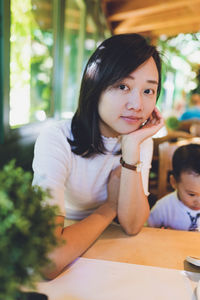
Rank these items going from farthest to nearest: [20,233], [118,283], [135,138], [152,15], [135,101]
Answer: [152,15] < [135,138] < [135,101] < [118,283] < [20,233]

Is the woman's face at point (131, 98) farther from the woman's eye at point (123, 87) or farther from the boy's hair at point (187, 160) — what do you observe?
the boy's hair at point (187, 160)

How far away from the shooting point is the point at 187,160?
49.9 inches

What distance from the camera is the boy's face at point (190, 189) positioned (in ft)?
3.99

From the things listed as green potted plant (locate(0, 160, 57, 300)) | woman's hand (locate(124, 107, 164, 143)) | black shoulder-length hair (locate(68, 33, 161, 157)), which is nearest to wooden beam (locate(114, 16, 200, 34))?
woman's hand (locate(124, 107, 164, 143))

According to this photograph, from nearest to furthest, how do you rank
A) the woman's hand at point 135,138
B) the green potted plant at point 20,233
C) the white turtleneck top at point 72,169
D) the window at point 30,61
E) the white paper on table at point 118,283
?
the green potted plant at point 20,233 < the white paper on table at point 118,283 < the white turtleneck top at point 72,169 < the woman's hand at point 135,138 < the window at point 30,61

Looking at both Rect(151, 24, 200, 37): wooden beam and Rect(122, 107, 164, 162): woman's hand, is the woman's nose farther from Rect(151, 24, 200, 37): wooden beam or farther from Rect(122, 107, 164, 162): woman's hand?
Rect(151, 24, 200, 37): wooden beam

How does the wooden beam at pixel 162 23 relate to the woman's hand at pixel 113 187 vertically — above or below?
above

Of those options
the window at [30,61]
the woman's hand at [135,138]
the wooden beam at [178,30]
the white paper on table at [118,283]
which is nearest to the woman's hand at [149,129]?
the woman's hand at [135,138]

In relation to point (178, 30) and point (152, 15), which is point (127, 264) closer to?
point (152, 15)

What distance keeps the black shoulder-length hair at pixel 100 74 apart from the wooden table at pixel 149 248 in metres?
0.37

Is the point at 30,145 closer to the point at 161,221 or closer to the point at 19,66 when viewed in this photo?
the point at 19,66

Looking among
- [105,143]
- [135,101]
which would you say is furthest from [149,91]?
[105,143]

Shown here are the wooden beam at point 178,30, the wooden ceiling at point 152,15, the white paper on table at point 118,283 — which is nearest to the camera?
the white paper on table at point 118,283

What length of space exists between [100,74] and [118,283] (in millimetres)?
712
